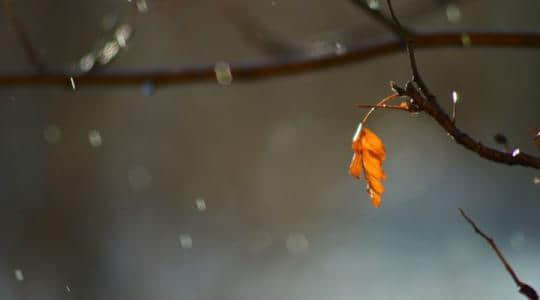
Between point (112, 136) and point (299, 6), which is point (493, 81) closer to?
point (299, 6)

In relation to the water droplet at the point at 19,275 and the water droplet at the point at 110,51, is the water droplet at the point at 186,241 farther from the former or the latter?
the water droplet at the point at 110,51

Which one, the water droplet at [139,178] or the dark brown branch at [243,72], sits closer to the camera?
the dark brown branch at [243,72]

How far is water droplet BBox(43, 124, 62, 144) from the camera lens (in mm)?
4109

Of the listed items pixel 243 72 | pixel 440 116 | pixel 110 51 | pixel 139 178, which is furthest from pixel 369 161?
pixel 139 178

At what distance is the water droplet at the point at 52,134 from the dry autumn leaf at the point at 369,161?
328 cm

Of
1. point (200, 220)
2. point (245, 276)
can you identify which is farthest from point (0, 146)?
point (245, 276)

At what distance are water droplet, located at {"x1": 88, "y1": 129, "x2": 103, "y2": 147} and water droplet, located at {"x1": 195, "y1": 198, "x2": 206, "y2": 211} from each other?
0.54 m

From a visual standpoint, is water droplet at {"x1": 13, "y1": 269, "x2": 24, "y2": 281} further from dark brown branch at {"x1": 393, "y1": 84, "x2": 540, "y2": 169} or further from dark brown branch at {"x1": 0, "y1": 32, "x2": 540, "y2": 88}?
dark brown branch at {"x1": 393, "y1": 84, "x2": 540, "y2": 169}

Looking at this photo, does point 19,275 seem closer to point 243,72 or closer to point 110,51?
point 110,51

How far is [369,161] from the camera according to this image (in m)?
0.99

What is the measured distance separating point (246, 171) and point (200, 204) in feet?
1.13

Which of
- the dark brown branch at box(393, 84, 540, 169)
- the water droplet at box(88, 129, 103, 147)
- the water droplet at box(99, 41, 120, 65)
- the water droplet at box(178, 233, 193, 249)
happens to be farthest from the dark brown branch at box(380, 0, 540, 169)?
the water droplet at box(88, 129, 103, 147)

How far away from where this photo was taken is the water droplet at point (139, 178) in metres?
4.23

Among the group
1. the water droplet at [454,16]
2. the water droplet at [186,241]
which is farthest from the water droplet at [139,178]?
the water droplet at [454,16]
